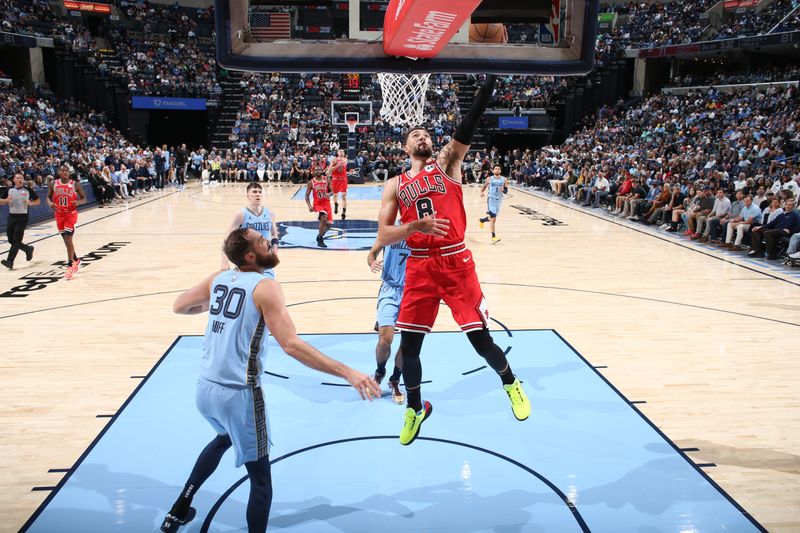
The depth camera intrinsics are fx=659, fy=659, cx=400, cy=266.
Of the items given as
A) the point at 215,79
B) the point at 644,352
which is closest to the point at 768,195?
the point at 644,352

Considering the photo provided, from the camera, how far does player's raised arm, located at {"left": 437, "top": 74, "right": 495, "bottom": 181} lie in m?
3.85

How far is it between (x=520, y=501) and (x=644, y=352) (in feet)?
10.6

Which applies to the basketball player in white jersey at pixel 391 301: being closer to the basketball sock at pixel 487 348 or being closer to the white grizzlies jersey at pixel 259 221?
the basketball sock at pixel 487 348

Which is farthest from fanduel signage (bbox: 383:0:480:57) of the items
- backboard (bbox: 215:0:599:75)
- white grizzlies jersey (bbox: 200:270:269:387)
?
white grizzlies jersey (bbox: 200:270:269:387)

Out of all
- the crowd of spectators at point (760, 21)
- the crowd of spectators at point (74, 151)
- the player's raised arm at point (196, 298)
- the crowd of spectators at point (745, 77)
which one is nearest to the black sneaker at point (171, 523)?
the player's raised arm at point (196, 298)

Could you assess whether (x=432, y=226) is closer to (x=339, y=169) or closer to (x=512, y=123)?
(x=339, y=169)

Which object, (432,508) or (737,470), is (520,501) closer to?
(432,508)

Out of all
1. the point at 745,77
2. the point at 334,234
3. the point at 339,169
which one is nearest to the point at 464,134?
the point at 334,234

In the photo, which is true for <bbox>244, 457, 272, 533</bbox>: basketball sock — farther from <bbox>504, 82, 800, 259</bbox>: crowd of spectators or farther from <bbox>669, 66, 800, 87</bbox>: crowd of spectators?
<bbox>669, 66, 800, 87</bbox>: crowd of spectators

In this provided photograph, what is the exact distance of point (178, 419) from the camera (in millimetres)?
4852

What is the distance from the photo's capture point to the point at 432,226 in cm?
375

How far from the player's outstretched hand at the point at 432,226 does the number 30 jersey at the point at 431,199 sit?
20 cm

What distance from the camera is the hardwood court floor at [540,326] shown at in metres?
4.46

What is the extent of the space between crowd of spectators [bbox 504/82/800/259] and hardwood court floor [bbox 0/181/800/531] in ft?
3.22
